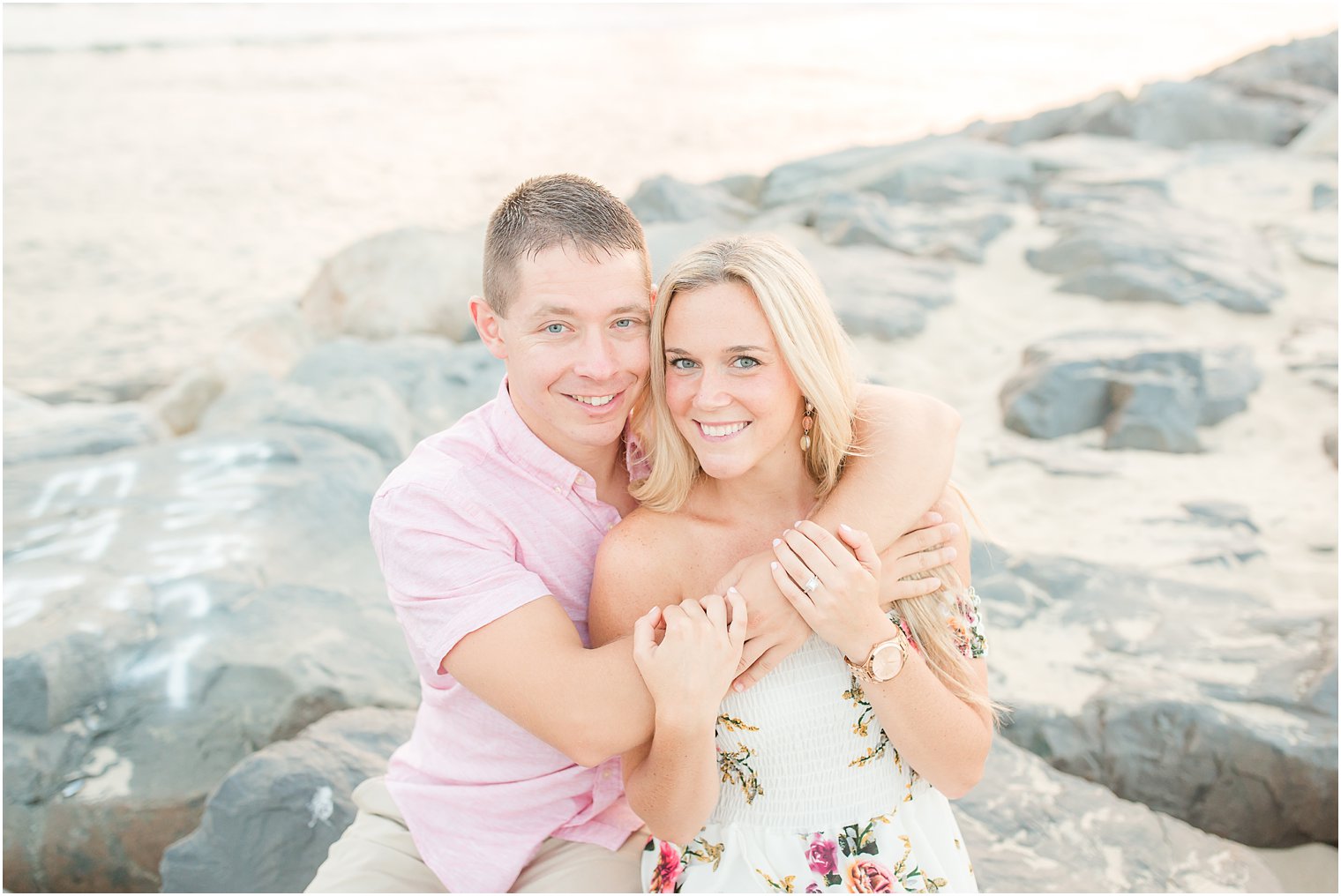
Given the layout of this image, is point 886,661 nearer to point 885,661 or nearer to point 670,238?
point 885,661

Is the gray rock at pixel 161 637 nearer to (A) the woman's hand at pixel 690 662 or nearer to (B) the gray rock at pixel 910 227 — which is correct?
(A) the woman's hand at pixel 690 662

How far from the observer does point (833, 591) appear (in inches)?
83.5

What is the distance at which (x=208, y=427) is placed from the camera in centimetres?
607

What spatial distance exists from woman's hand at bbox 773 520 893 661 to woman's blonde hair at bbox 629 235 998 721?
0.07 metres

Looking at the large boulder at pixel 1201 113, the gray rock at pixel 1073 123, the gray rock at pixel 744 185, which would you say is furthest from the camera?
the gray rock at pixel 1073 123

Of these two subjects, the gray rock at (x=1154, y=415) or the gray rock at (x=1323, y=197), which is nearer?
the gray rock at (x=1154, y=415)

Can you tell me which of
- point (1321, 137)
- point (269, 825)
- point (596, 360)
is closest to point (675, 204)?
point (1321, 137)

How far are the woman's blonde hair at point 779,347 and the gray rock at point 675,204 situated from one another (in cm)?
706

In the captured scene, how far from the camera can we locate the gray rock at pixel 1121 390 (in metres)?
5.87

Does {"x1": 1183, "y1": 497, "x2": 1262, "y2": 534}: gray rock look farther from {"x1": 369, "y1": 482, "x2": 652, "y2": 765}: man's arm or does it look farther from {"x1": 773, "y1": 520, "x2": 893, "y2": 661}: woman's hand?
{"x1": 369, "y1": 482, "x2": 652, "y2": 765}: man's arm

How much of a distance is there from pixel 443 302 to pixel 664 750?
246 inches

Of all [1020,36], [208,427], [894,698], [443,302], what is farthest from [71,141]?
[1020,36]

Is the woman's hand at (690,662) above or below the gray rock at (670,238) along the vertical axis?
above

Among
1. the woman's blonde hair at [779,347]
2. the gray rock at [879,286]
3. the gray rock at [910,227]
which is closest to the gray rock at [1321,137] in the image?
the gray rock at [910,227]
